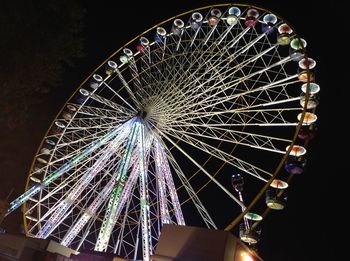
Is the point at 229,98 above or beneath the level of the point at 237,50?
beneath

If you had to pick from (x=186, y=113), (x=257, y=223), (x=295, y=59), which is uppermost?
(x=295, y=59)

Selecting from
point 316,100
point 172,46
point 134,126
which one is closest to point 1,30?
point 134,126

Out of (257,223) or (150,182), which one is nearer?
(257,223)

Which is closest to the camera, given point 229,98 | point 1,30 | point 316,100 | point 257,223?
point 1,30

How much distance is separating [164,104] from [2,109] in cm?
631

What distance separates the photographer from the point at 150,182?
54.4ft

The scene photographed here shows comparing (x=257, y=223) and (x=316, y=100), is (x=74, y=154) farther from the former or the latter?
(x=316, y=100)

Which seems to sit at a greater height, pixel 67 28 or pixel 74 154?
pixel 67 28

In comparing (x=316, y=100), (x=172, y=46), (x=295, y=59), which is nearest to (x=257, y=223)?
(x=316, y=100)

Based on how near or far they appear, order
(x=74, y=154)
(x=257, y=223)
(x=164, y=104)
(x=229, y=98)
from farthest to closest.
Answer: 1. (x=74, y=154)
2. (x=164, y=104)
3. (x=229, y=98)
4. (x=257, y=223)

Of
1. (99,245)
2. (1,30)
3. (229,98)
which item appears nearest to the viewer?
(1,30)

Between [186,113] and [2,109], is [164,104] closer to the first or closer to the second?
[186,113]

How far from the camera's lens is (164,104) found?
15711mm

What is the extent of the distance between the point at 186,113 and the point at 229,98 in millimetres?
1769
